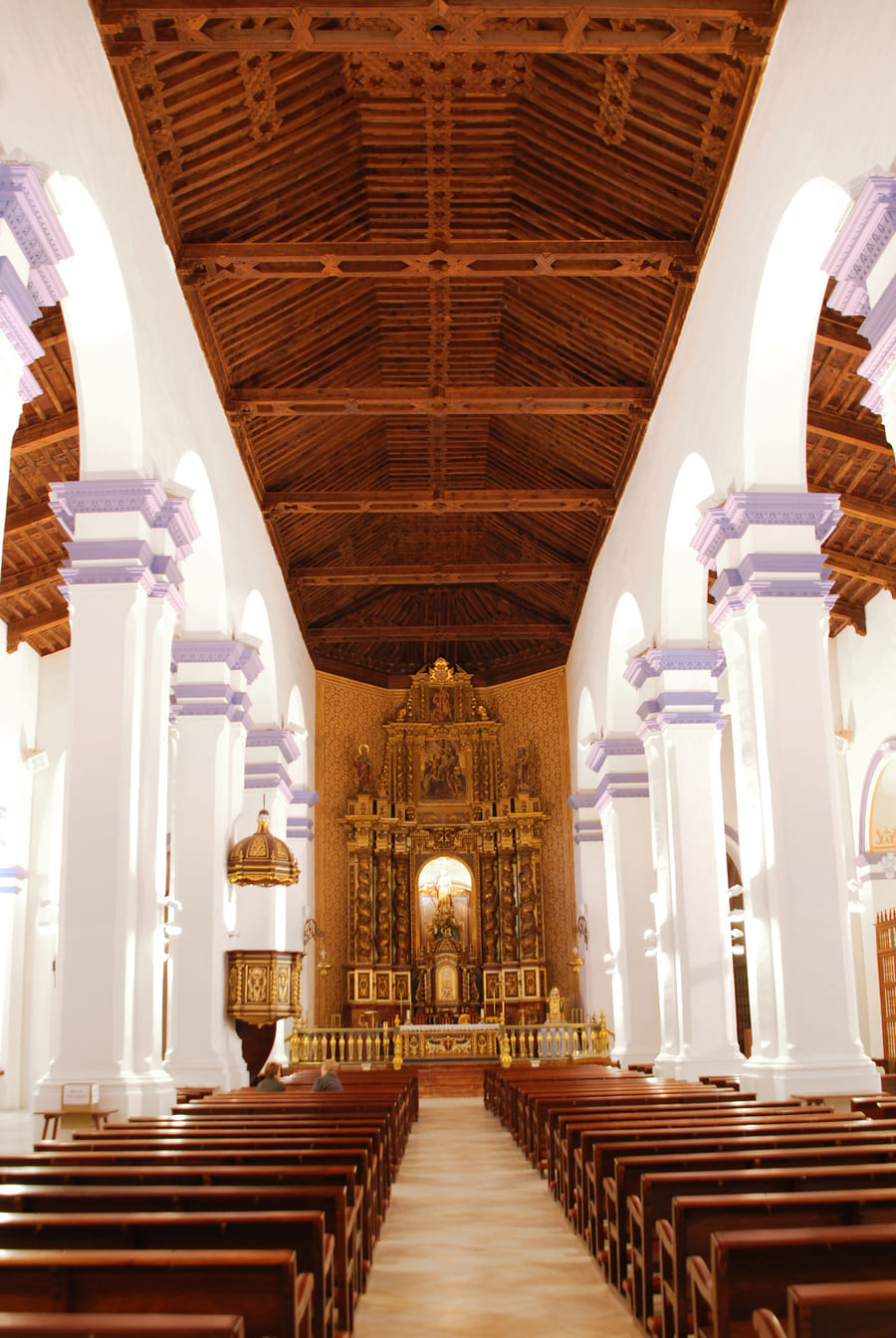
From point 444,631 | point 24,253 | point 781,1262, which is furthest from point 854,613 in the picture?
point 781,1262

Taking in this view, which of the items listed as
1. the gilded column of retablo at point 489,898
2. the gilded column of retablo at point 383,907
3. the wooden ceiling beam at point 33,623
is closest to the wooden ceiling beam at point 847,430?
the wooden ceiling beam at point 33,623

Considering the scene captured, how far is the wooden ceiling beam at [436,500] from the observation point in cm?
1623

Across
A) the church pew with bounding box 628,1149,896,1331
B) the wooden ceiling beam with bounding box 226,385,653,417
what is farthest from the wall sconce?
the church pew with bounding box 628,1149,896,1331

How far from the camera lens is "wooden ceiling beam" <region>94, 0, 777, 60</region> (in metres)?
8.46

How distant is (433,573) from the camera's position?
19.3m

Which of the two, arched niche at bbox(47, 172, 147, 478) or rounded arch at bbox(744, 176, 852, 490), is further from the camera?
rounded arch at bbox(744, 176, 852, 490)

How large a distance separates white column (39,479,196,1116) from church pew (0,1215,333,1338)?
495 cm

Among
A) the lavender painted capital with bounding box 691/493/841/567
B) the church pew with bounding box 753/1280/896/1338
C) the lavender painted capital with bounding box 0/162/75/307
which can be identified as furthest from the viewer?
the lavender painted capital with bounding box 691/493/841/567

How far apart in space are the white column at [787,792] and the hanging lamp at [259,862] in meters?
5.07

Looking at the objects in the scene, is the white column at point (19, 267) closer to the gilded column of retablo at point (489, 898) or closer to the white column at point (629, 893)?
the white column at point (629, 893)

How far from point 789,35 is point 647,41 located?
0.97m

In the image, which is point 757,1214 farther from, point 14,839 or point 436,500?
point 14,839

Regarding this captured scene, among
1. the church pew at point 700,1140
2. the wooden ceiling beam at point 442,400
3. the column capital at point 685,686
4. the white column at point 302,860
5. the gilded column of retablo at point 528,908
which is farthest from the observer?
the gilded column of retablo at point 528,908

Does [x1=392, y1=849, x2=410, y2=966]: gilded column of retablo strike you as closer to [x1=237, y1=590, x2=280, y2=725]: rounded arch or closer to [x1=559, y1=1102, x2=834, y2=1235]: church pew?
[x1=237, y1=590, x2=280, y2=725]: rounded arch
